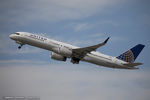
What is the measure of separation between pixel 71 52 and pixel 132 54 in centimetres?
1580

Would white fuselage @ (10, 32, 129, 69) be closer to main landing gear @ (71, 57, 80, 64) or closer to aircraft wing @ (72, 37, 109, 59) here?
aircraft wing @ (72, 37, 109, 59)

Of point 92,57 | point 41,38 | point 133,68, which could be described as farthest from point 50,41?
point 133,68

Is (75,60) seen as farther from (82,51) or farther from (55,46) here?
(55,46)

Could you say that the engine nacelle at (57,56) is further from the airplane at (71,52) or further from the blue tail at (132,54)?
the blue tail at (132,54)

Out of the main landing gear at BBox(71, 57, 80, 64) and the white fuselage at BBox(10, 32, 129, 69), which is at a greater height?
the white fuselage at BBox(10, 32, 129, 69)

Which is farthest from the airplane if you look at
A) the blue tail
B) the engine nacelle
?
the blue tail

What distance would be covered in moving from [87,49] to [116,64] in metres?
7.90

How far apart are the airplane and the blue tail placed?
366 millimetres

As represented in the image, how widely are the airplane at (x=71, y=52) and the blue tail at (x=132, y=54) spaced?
37 centimetres

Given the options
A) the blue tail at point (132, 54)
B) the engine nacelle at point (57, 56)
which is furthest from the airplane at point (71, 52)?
the blue tail at point (132, 54)

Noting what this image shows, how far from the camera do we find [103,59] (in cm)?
5434

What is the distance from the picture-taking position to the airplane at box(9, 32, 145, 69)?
5234cm

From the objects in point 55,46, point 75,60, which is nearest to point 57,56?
point 55,46

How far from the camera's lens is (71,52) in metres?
53.1
